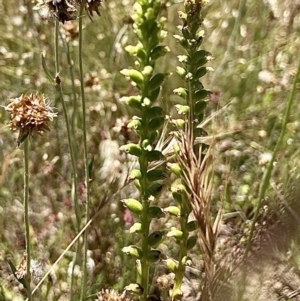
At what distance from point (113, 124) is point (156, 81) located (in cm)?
117

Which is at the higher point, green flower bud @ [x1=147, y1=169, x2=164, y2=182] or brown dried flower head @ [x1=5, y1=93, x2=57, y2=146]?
brown dried flower head @ [x1=5, y1=93, x2=57, y2=146]

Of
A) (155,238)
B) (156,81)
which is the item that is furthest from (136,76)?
(155,238)

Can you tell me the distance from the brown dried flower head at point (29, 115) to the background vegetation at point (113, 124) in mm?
296

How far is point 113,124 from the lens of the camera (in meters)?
2.08

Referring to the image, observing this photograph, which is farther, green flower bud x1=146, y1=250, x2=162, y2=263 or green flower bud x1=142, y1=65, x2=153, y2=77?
green flower bud x1=146, y1=250, x2=162, y2=263

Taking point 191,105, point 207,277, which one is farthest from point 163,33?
point 207,277

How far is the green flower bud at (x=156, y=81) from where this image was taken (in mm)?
920

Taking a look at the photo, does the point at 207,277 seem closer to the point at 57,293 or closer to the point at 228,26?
the point at 57,293

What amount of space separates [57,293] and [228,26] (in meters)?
1.39

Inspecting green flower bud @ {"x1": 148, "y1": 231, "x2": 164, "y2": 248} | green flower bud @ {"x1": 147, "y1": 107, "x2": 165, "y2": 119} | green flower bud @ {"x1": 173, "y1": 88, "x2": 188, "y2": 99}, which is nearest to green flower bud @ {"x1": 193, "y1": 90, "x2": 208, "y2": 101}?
green flower bud @ {"x1": 173, "y1": 88, "x2": 188, "y2": 99}

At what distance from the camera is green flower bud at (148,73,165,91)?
920 millimetres

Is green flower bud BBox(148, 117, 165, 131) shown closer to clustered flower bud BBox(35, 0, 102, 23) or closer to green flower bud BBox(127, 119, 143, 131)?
green flower bud BBox(127, 119, 143, 131)

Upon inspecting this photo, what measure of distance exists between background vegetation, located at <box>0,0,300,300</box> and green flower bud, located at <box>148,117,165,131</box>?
55 centimetres

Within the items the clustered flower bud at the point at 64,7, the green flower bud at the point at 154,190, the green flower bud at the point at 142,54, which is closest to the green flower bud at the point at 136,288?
the green flower bud at the point at 154,190
